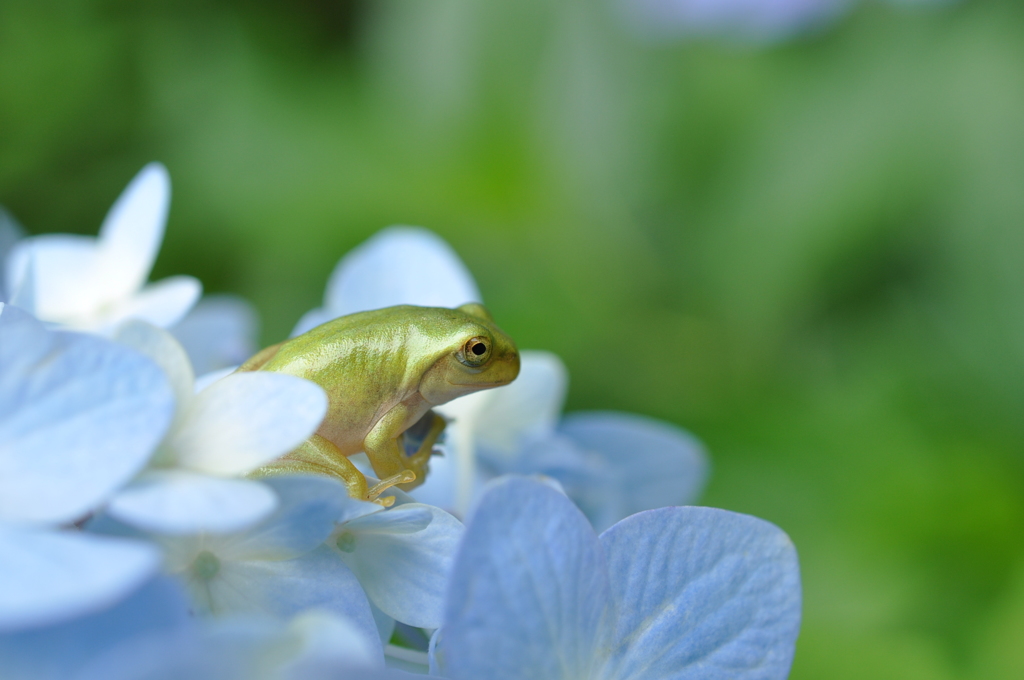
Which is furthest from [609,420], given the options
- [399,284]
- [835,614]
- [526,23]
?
[526,23]

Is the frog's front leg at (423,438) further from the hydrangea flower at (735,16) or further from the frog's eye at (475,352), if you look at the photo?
the hydrangea flower at (735,16)

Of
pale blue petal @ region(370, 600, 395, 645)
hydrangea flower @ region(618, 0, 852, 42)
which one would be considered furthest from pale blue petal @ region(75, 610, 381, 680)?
hydrangea flower @ region(618, 0, 852, 42)

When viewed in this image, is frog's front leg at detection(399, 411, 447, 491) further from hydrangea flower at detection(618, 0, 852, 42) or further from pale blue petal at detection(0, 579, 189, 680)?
hydrangea flower at detection(618, 0, 852, 42)

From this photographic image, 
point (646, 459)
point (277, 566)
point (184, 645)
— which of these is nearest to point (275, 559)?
point (277, 566)

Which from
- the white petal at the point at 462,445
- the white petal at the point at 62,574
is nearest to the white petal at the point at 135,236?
the white petal at the point at 462,445

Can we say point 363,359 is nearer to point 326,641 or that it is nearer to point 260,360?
point 260,360

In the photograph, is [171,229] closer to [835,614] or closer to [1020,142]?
[835,614]
